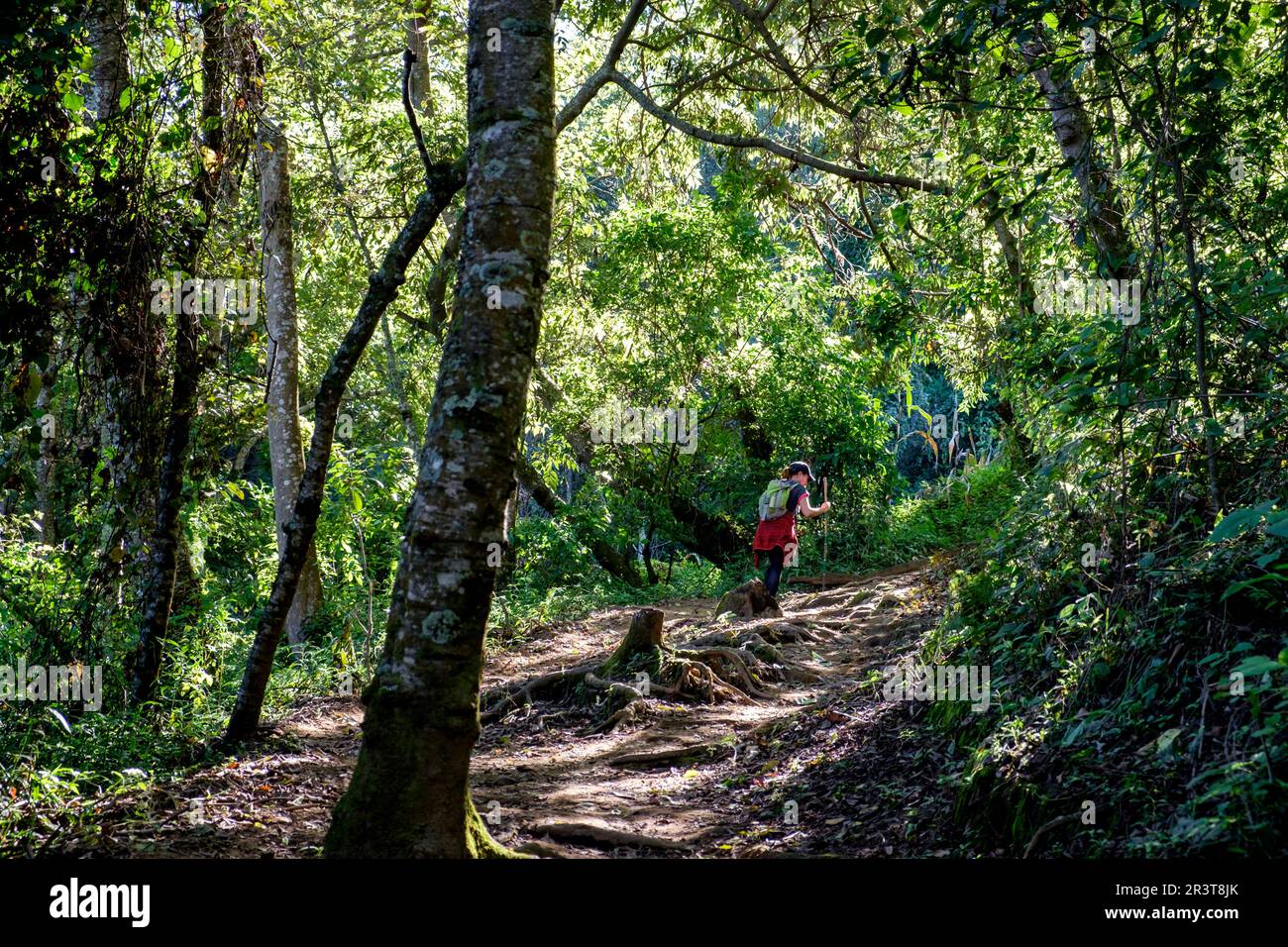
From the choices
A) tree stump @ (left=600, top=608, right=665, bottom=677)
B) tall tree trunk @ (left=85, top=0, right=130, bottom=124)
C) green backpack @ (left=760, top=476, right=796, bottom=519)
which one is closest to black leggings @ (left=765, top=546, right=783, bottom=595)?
green backpack @ (left=760, top=476, right=796, bottom=519)

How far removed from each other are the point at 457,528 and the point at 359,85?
11.7 m

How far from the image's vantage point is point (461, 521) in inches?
139

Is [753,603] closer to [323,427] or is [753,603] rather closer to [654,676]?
[654,676]

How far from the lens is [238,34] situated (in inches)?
247

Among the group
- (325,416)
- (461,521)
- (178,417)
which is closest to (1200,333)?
(461,521)

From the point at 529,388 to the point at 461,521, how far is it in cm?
367

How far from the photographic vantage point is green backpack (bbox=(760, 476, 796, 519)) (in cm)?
1054

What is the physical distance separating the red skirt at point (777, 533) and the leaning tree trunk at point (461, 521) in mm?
7298

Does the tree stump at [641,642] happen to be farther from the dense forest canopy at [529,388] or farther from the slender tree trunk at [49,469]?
the slender tree trunk at [49,469]

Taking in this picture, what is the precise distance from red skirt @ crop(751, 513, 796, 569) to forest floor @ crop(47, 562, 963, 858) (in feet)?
7.53

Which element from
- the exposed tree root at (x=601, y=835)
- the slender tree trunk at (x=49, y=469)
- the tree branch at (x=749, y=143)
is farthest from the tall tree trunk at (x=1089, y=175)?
the slender tree trunk at (x=49, y=469)

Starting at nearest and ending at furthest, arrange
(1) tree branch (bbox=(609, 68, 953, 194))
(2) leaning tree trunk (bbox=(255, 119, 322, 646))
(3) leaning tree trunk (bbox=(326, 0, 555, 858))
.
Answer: (3) leaning tree trunk (bbox=(326, 0, 555, 858)) → (1) tree branch (bbox=(609, 68, 953, 194)) → (2) leaning tree trunk (bbox=(255, 119, 322, 646))

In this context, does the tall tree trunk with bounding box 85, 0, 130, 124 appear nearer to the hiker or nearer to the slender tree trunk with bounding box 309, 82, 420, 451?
the slender tree trunk with bounding box 309, 82, 420, 451

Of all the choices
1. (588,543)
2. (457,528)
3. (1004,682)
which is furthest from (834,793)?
(588,543)
